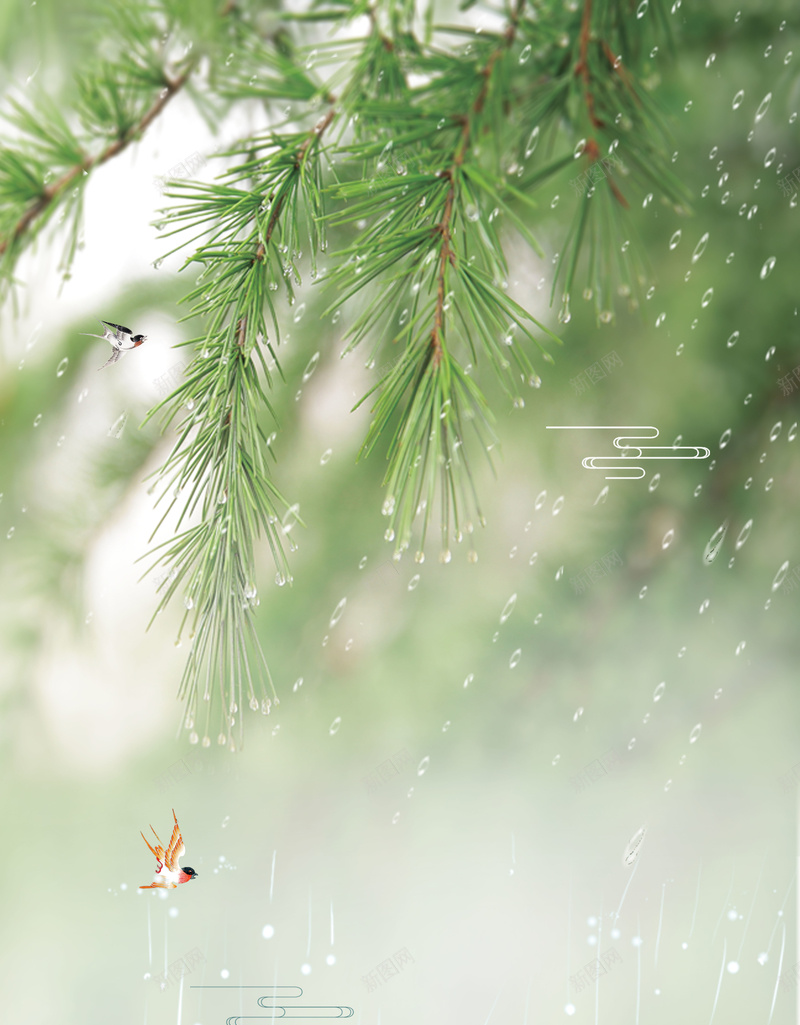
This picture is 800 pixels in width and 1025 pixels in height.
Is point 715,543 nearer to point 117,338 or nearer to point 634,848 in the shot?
point 634,848

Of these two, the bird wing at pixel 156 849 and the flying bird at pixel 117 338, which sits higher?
the flying bird at pixel 117 338

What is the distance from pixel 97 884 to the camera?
0.46m

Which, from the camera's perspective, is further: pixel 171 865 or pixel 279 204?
pixel 171 865

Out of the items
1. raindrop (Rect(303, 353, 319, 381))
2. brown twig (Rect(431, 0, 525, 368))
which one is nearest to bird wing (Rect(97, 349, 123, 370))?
raindrop (Rect(303, 353, 319, 381))

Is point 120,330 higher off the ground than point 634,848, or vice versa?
point 120,330

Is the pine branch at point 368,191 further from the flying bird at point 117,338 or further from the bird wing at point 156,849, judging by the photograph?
the bird wing at point 156,849

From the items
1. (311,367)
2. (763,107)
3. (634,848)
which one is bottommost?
(634,848)

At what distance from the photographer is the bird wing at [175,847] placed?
456 mm

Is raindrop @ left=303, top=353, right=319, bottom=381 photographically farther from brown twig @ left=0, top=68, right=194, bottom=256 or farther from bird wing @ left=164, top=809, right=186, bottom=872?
bird wing @ left=164, top=809, right=186, bottom=872

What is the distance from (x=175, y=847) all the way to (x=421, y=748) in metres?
0.17

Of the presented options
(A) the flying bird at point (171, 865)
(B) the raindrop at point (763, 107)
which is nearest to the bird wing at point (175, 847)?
(A) the flying bird at point (171, 865)

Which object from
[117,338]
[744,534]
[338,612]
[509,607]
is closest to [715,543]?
[744,534]

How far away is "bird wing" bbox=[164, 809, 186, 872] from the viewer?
1.49ft

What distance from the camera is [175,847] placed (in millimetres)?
459
